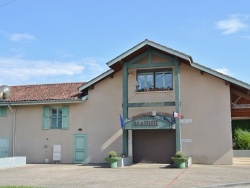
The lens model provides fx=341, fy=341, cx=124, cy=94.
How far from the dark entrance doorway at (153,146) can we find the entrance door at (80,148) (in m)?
3.00

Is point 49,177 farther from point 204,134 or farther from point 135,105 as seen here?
point 204,134

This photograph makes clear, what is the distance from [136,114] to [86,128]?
3173 millimetres

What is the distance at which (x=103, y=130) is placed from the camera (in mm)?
20016

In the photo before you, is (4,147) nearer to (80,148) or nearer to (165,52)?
(80,148)

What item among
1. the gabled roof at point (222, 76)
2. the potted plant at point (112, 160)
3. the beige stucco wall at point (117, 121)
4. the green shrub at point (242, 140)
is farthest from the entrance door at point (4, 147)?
the green shrub at point (242, 140)

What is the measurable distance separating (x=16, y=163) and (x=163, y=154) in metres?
8.25

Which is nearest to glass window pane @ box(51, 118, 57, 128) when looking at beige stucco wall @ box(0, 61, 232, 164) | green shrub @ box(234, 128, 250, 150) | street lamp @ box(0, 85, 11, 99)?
beige stucco wall @ box(0, 61, 232, 164)

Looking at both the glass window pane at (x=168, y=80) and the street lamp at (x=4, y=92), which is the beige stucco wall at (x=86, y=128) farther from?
the glass window pane at (x=168, y=80)

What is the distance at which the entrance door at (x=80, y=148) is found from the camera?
66.3 feet

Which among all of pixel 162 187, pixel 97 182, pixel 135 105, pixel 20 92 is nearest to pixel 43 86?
pixel 20 92

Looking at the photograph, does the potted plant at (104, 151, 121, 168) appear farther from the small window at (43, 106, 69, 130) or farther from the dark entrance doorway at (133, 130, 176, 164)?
the small window at (43, 106, 69, 130)

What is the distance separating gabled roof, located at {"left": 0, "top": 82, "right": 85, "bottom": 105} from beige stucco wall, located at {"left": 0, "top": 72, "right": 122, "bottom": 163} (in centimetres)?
60

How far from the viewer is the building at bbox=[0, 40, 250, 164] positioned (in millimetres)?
18281

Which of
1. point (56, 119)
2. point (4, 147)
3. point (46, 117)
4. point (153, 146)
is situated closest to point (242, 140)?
point (153, 146)
